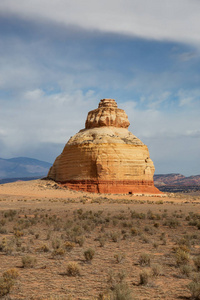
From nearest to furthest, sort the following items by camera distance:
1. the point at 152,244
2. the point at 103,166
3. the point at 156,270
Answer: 1. the point at 156,270
2. the point at 152,244
3. the point at 103,166

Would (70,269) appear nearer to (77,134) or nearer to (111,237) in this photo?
(111,237)

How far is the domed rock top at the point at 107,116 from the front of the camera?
175ft

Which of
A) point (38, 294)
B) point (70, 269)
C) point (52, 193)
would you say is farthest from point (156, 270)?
point (52, 193)

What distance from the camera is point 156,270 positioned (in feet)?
25.7

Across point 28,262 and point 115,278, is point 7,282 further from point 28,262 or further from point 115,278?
point 115,278

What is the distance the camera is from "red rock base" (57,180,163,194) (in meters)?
47.4

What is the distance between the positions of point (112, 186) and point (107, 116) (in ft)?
44.5

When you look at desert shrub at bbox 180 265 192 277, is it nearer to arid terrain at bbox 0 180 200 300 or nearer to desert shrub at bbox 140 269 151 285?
arid terrain at bbox 0 180 200 300

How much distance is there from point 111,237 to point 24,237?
410cm

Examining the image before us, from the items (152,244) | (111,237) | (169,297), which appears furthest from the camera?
(111,237)

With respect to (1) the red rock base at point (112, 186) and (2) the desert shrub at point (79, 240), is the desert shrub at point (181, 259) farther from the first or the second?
(1) the red rock base at point (112, 186)

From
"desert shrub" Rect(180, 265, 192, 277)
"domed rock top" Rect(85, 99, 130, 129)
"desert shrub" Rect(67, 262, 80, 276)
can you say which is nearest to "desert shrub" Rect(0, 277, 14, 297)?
"desert shrub" Rect(67, 262, 80, 276)

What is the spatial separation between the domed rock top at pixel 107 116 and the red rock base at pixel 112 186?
38.5ft

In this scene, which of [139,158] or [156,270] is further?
[139,158]
